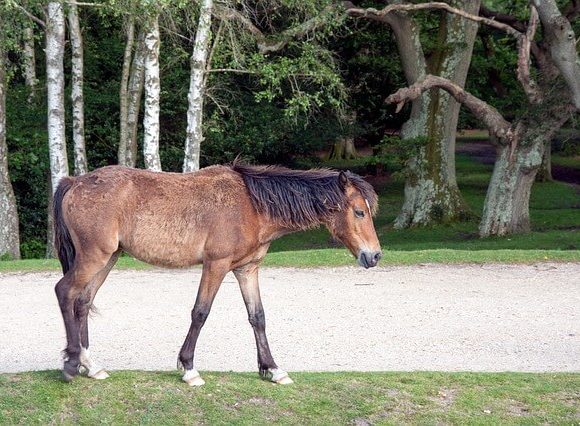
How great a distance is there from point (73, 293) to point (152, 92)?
8600 millimetres

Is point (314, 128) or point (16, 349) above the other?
point (314, 128)

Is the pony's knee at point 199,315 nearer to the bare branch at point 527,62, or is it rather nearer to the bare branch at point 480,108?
the bare branch at point 480,108

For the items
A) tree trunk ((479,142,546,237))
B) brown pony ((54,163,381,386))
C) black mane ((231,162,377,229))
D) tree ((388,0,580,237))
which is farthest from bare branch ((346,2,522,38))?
brown pony ((54,163,381,386))

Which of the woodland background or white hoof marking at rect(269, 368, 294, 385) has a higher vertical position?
the woodland background

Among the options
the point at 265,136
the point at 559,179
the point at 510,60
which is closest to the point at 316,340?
the point at 265,136

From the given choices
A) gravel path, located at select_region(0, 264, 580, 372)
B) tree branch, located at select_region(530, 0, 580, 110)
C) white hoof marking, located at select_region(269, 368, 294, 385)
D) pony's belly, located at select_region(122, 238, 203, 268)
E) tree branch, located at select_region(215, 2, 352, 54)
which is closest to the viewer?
pony's belly, located at select_region(122, 238, 203, 268)

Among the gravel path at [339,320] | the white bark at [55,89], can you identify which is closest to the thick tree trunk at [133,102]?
the white bark at [55,89]

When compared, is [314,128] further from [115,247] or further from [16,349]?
[115,247]

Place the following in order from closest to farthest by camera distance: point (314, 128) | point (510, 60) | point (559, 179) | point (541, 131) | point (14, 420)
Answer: point (14, 420), point (541, 131), point (314, 128), point (510, 60), point (559, 179)

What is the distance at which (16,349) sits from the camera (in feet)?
34.0

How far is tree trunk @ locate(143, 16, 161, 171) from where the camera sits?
15.6 m

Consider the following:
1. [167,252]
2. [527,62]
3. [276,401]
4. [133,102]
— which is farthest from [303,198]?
[527,62]

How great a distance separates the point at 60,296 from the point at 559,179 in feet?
96.4

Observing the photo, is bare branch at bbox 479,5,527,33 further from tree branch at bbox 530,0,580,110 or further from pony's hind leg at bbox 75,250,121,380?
pony's hind leg at bbox 75,250,121,380
